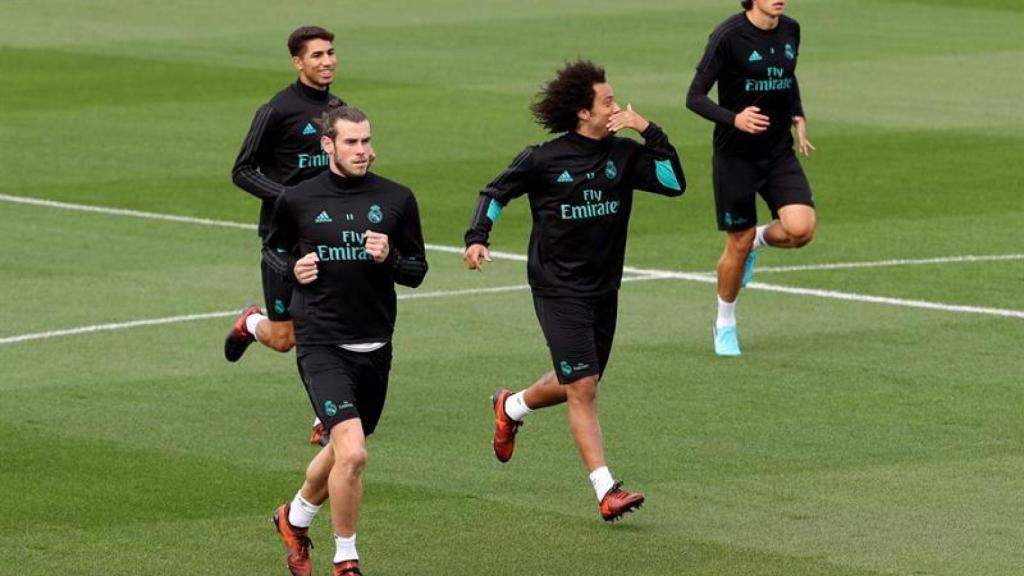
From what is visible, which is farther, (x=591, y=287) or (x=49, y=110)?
(x=49, y=110)

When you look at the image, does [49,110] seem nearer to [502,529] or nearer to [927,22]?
[927,22]

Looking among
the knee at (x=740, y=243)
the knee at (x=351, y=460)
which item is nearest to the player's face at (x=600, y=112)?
the knee at (x=351, y=460)

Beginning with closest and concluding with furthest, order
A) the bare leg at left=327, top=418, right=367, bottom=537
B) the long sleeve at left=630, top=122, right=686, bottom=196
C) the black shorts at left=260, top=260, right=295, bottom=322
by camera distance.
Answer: the bare leg at left=327, top=418, right=367, bottom=537
the long sleeve at left=630, top=122, right=686, bottom=196
the black shorts at left=260, top=260, right=295, bottom=322

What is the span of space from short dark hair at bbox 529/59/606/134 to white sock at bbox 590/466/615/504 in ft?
6.53

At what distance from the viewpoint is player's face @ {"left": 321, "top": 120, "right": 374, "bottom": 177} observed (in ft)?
40.0

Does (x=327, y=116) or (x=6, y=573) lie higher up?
(x=327, y=116)

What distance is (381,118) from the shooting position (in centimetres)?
3073

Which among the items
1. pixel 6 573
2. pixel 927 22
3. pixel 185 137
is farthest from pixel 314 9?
pixel 6 573

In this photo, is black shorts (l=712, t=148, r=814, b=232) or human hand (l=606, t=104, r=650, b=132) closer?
human hand (l=606, t=104, r=650, b=132)

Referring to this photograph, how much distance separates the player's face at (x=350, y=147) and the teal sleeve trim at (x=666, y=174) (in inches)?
82.0

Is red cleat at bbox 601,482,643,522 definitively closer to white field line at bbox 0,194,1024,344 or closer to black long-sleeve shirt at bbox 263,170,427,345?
black long-sleeve shirt at bbox 263,170,427,345

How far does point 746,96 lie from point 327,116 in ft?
21.1

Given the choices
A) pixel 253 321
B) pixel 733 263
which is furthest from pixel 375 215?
pixel 733 263

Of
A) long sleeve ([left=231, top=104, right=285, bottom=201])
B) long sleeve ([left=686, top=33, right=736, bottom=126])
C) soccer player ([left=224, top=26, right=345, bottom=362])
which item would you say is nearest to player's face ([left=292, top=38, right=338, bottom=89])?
soccer player ([left=224, top=26, right=345, bottom=362])
